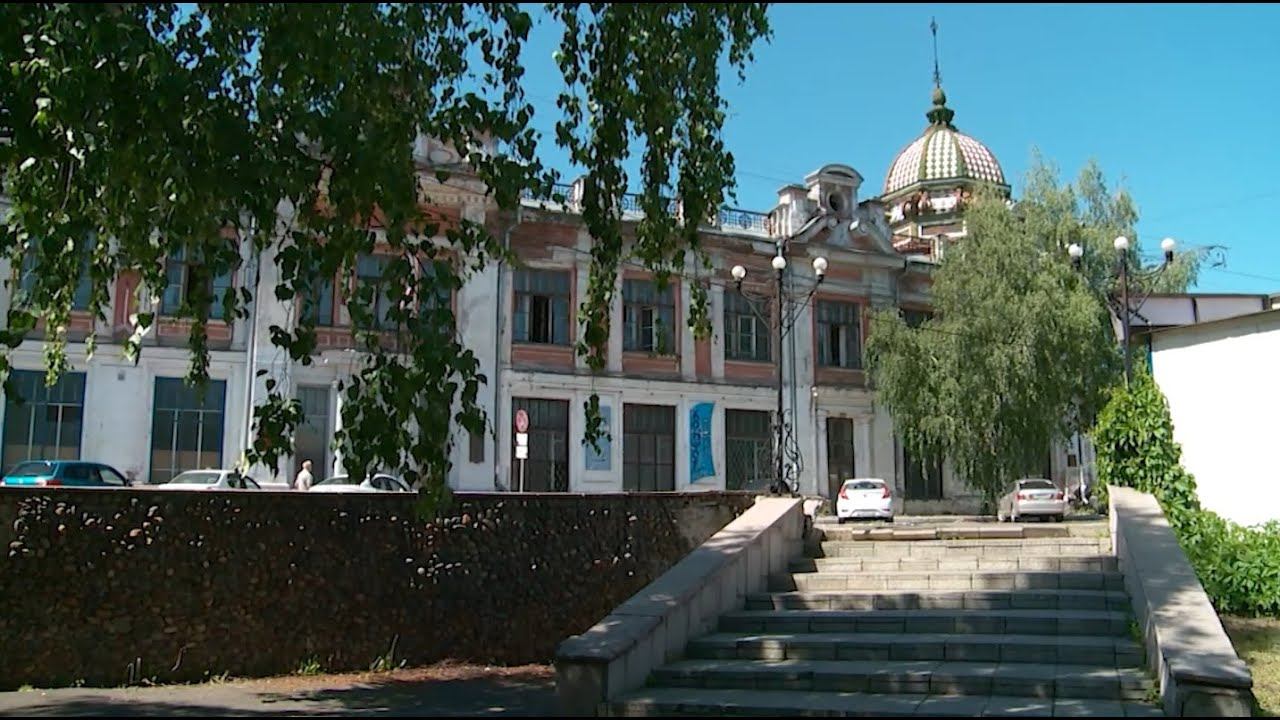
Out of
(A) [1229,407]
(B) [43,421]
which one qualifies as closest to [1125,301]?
(A) [1229,407]

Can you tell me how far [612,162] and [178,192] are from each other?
11.0 ft

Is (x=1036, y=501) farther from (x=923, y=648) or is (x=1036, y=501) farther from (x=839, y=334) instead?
(x=923, y=648)

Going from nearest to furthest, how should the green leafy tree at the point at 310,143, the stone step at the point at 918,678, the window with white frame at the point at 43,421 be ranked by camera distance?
the green leafy tree at the point at 310,143, the stone step at the point at 918,678, the window with white frame at the point at 43,421

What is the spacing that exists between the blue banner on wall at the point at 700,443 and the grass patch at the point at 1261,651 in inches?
765

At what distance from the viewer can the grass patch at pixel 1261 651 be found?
9070 millimetres

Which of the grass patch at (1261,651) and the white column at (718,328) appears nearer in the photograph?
the grass patch at (1261,651)

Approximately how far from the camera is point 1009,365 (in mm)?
29031

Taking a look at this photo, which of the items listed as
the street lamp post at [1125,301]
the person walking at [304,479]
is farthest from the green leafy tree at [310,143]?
the person walking at [304,479]

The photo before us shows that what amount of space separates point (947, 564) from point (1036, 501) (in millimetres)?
16368

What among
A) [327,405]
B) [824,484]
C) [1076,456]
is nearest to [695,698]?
[327,405]

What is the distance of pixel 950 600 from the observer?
10.9 meters

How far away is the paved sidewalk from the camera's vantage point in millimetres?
10711

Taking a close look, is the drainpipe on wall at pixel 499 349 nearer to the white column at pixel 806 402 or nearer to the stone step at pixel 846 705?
the white column at pixel 806 402

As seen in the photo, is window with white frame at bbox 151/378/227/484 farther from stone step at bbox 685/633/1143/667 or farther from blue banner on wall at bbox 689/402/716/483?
stone step at bbox 685/633/1143/667
